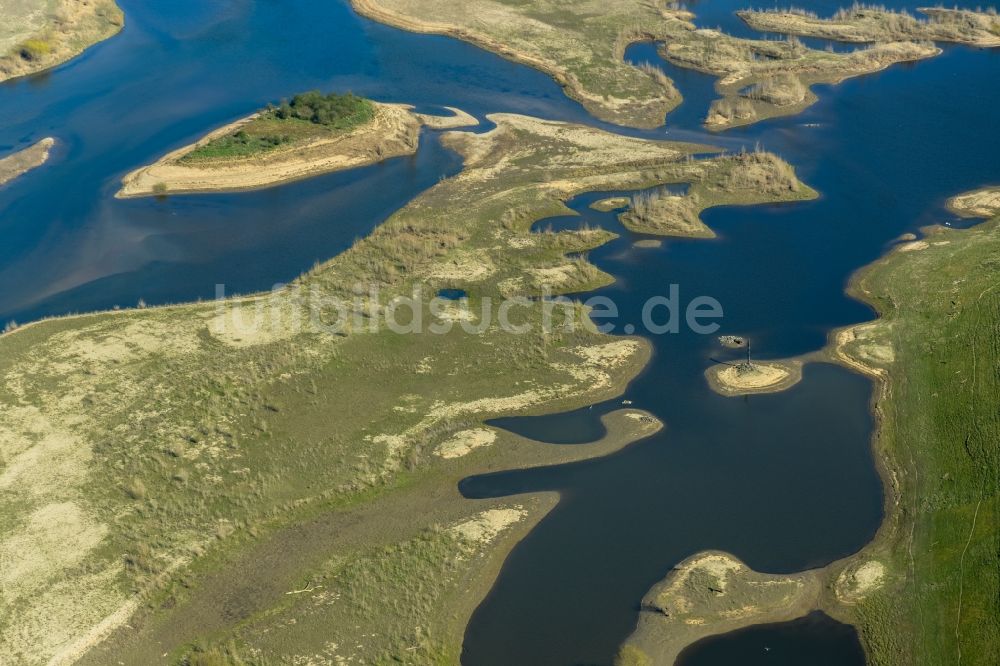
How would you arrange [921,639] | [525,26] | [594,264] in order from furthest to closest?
[525,26], [594,264], [921,639]

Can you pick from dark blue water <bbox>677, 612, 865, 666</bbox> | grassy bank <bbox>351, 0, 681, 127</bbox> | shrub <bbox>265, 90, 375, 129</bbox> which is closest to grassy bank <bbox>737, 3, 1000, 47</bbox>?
grassy bank <bbox>351, 0, 681, 127</bbox>

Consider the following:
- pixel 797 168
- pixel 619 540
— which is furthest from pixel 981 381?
pixel 797 168

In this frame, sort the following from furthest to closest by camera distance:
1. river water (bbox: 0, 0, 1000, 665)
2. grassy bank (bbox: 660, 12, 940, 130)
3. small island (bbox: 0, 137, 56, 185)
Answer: grassy bank (bbox: 660, 12, 940, 130), small island (bbox: 0, 137, 56, 185), river water (bbox: 0, 0, 1000, 665)

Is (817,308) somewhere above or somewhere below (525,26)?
below

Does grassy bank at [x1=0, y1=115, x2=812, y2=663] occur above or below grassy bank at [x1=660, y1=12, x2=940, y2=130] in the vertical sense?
below

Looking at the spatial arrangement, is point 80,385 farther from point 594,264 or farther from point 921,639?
point 921,639

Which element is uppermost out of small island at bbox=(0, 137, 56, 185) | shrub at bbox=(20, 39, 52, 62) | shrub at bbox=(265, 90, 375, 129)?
shrub at bbox=(20, 39, 52, 62)

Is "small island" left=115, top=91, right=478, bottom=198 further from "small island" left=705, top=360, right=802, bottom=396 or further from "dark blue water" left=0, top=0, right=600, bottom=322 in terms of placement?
"small island" left=705, top=360, right=802, bottom=396

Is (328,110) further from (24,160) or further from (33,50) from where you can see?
(33,50)
